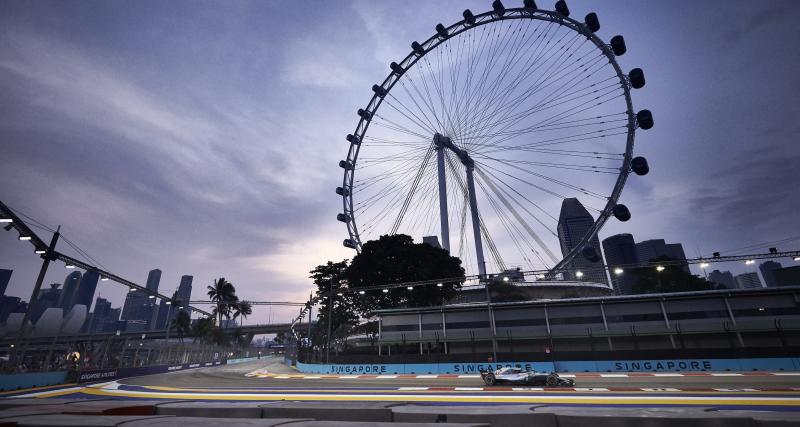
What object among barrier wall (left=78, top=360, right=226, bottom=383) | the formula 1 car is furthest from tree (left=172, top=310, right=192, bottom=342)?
the formula 1 car

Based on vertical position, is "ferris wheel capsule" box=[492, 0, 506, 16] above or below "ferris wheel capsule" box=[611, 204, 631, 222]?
above

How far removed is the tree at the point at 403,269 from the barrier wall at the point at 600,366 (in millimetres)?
19928

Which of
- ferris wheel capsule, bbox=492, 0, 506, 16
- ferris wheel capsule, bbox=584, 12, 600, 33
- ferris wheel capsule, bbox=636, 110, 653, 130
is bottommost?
ferris wheel capsule, bbox=636, 110, 653, 130

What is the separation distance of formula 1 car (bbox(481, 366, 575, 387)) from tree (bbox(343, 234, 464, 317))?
3379 cm

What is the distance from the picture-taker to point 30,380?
75.0 feet

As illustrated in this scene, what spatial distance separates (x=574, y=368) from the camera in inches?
1174

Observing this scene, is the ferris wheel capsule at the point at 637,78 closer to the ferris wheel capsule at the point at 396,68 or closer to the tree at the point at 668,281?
the ferris wheel capsule at the point at 396,68

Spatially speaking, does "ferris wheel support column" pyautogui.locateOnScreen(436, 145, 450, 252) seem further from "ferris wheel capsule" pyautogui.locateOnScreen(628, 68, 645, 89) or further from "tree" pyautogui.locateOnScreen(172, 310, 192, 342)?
"tree" pyautogui.locateOnScreen(172, 310, 192, 342)

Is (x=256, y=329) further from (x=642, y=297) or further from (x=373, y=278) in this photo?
(x=642, y=297)

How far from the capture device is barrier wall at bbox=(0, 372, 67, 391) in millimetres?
21062

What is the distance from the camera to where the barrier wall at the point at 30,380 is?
21.1 m

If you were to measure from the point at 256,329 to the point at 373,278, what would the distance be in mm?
103903

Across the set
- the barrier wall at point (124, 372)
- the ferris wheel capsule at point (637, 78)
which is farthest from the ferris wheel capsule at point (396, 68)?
the barrier wall at point (124, 372)

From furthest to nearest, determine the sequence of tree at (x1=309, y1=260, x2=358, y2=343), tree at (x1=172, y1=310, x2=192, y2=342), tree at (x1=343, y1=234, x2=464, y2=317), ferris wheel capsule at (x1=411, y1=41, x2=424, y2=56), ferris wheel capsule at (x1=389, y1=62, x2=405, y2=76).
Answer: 1. tree at (x1=172, y1=310, x2=192, y2=342)
2. tree at (x1=309, y1=260, x2=358, y2=343)
3. tree at (x1=343, y1=234, x2=464, y2=317)
4. ferris wheel capsule at (x1=389, y1=62, x2=405, y2=76)
5. ferris wheel capsule at (x1=411, y1=41, x2=424, y2=56)
